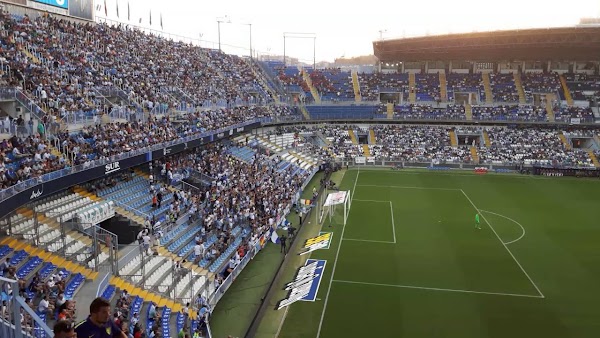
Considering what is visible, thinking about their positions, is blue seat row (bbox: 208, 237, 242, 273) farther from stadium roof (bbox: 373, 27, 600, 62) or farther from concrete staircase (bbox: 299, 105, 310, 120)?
stadium roof (bbox: 373, 27, 600, 62)

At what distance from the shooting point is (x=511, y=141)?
53.3 meters

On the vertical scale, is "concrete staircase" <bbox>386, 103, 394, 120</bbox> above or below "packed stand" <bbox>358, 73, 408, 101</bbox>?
below

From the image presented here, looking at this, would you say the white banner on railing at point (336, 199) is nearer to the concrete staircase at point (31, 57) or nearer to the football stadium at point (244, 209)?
the football stadium at point (244, 209)

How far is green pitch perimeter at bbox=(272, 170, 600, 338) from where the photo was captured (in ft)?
55.5

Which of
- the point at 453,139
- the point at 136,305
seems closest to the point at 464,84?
the point at 453,139

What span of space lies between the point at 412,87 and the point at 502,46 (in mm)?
12293

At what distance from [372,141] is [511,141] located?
51.6 ft

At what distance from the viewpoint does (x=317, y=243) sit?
24500 mm

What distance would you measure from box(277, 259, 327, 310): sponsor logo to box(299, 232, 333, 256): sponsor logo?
87 cm

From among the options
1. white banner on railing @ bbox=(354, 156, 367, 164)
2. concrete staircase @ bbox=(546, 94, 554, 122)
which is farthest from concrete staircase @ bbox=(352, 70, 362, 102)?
concrete staircase @ bbox=(546, 94, 554, 122)

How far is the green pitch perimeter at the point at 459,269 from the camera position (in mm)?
16906

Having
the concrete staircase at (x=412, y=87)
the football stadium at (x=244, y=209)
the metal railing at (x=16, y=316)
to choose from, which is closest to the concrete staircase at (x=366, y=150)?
the football stadium at (x=244, y=209)

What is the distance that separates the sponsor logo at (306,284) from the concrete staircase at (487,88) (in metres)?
46.2

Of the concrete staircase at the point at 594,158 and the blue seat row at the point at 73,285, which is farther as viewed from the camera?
the concrete staircase at the point at 594,158
